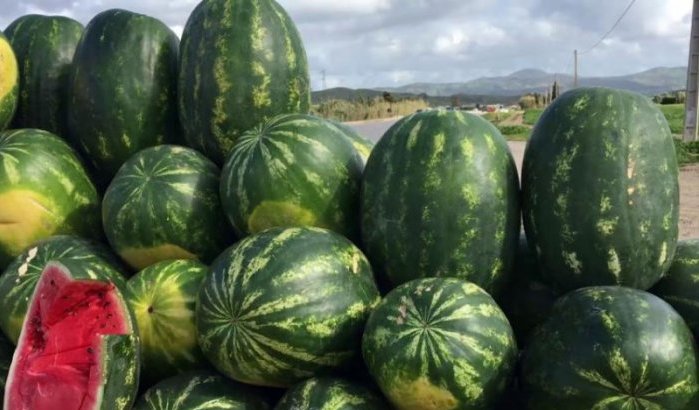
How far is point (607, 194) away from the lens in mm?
2582

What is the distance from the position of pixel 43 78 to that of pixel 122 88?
0.62 m

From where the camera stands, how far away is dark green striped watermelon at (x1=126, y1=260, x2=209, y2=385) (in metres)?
2.67

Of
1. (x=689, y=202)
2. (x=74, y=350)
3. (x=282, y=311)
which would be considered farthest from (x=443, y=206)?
(x=689, y=202)

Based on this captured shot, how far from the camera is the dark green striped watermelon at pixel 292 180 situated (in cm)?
280

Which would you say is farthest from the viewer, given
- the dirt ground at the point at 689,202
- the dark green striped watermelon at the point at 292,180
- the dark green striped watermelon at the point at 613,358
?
the dirt ground at the point at 689,202

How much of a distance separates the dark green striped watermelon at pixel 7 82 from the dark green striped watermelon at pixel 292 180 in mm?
1310

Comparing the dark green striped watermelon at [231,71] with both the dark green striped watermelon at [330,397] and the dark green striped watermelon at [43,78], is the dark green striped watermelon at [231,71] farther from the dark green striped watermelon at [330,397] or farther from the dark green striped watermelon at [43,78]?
the dark green striped watermelon at [330,397]

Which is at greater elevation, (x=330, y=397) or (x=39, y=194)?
(x=39, y=194)

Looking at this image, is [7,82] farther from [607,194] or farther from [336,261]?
[607,194]

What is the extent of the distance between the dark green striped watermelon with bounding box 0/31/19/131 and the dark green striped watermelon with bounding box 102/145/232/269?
895 mm

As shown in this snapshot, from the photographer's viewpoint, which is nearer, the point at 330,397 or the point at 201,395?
the point at 330,397

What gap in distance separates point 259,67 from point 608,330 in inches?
71.7

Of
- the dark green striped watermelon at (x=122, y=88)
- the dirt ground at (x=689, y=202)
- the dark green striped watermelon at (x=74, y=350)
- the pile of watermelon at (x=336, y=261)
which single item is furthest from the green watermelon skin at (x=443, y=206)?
the dirt ground at (x=689, y=202)

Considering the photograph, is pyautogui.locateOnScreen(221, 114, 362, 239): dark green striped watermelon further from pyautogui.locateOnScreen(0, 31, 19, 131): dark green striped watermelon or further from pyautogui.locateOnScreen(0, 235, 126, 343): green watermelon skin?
pyautogui.locateOnScreen(0, 31, 19, 131): dark green striped watermelon
